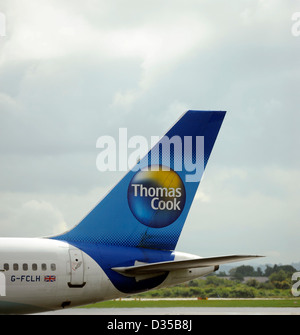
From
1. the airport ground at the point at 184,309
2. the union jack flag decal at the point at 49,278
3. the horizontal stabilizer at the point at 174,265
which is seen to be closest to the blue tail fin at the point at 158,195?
the horizontal stabilizer at the point at 174,265

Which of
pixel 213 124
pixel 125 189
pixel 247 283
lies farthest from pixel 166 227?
pixel 247 283

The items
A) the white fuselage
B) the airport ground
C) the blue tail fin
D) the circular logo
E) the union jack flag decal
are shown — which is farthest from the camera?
the airport ground

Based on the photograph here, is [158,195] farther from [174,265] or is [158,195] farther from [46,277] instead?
[46,277]

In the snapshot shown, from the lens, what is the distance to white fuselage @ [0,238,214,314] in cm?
2492

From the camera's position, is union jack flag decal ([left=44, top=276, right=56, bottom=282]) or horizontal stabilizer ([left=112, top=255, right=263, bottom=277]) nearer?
horizontal stabilizer ([left=112, top=255, right=263, bottom=277])

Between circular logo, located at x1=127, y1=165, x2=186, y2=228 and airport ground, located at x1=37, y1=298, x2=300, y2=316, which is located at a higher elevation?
circular logo, located at x1=127, y1=165, x2=186, y2=228

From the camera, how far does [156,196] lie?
27578mm

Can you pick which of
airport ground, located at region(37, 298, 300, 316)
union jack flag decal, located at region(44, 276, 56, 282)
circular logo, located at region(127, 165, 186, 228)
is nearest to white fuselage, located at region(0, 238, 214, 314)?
union jack flag decal, located at region(44, 276, 56, 282)

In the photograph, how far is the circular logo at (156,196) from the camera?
27.4 metres

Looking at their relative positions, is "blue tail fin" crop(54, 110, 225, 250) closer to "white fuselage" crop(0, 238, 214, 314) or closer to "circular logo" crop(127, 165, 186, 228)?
"circular logo" crop(127, 165, 186, 228)

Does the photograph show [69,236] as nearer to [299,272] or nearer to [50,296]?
[50,296]

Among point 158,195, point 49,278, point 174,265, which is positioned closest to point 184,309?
point 158,195

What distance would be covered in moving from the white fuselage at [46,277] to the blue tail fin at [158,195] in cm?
118
